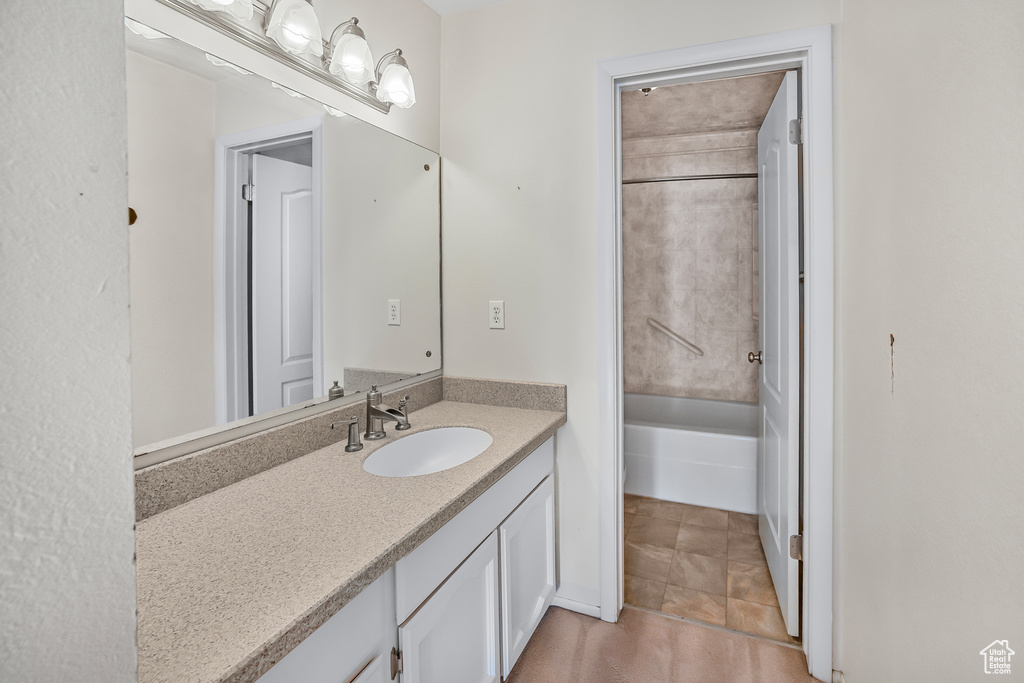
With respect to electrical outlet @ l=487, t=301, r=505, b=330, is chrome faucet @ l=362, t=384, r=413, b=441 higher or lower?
lower

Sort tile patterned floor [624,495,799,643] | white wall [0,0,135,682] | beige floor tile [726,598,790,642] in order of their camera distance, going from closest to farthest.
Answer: white wall [0,0,135,682], beige floor tile [726,598,790,642], tile patterned floor [624,495,799,643]

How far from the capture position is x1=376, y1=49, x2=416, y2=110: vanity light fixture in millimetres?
1684

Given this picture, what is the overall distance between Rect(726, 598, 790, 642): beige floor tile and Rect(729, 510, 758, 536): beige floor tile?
0.64 m

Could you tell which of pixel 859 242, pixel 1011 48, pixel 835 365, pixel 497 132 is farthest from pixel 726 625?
pixel 497 132

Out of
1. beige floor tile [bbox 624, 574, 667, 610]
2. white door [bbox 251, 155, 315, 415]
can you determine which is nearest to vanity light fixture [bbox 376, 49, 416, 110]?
white door [bbox 251, 155, 315, 415]

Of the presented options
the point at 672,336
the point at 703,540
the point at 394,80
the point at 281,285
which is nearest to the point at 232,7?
the point at 394,80

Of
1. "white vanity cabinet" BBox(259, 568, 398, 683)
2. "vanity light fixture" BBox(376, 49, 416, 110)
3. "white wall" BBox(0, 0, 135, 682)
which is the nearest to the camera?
"white wall" BBox(0, 0, 135, 682)

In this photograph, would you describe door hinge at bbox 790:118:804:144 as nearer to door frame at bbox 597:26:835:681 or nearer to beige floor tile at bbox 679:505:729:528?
door frame at bbox 597:26:835:681

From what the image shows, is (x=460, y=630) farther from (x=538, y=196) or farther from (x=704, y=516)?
(x=704, y=516)

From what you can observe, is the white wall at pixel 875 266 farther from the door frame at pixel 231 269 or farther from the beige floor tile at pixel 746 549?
the door frame at pixel 231 269

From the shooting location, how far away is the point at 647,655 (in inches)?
67.3

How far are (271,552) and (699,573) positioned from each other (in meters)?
1.91

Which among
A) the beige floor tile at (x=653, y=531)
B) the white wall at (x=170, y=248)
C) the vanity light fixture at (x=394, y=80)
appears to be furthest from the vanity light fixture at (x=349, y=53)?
the beige floor tile at (x=653, y=531)

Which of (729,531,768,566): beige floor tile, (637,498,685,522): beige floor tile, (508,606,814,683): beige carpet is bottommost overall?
(508,606,814,683): beige carpet
